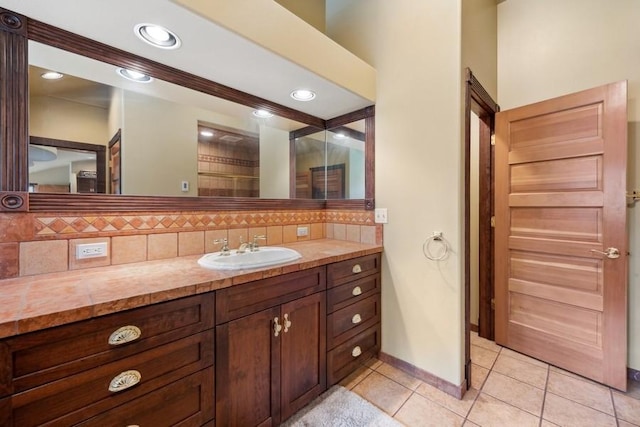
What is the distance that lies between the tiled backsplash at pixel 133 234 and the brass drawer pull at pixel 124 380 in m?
0.68

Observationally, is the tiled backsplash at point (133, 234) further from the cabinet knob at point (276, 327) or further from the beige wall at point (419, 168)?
the cabinet knob at point (276, 327)

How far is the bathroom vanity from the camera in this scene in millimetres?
777

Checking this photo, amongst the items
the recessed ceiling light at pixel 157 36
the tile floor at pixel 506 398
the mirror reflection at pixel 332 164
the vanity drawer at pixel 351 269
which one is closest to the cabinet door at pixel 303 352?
the vanity drawer at pixel 351 269

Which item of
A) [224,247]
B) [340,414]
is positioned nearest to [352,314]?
[340,414]

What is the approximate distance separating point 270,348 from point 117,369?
650 mm

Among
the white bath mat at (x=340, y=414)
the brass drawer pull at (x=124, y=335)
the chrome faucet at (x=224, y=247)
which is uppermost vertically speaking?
the chrome faucet at (x=224, y=247)

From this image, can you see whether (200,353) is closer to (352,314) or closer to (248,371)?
(248,371)

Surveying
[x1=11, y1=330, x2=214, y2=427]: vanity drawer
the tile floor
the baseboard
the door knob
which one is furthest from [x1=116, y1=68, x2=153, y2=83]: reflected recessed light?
the door knob

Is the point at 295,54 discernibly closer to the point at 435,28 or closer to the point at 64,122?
the point at 435,28

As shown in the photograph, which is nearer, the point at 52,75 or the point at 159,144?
the point at 52,75

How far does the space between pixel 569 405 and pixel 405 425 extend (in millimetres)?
1065

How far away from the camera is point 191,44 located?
4.33ft

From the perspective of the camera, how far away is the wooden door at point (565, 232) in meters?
1.71

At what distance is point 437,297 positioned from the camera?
5.77 ft
